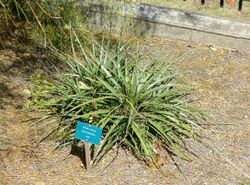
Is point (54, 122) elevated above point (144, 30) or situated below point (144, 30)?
below

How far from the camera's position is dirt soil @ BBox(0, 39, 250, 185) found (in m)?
3.68

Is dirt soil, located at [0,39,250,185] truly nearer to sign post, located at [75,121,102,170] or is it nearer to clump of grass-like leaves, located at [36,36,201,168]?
→ clump of grass-like leaves, located at [36,36,201,168]

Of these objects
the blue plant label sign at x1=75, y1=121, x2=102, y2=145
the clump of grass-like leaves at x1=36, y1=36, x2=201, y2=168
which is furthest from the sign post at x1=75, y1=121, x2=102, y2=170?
the clump of grass-like leaves at x1=36, y1=36, x2=201, y2=168

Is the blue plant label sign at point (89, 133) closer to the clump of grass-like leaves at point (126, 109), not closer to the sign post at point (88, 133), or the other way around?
the sign post at point (88, 133)

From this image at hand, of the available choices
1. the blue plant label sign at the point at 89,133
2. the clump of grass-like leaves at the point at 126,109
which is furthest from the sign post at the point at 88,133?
the clump of grass-like leaves at the point at 126,109

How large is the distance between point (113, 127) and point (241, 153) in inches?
47.6

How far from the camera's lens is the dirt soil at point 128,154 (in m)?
3.68

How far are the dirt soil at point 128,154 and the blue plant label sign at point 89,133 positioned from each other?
0.38 m

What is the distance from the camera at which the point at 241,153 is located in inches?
163

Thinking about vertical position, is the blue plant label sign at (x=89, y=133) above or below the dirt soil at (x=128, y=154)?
above

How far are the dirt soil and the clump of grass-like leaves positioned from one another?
0.42ft

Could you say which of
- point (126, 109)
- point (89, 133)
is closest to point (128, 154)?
point (126, 109)

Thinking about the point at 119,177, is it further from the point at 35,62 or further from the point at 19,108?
the point at 35,62

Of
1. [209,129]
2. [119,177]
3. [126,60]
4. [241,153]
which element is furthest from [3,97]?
[241,153]
